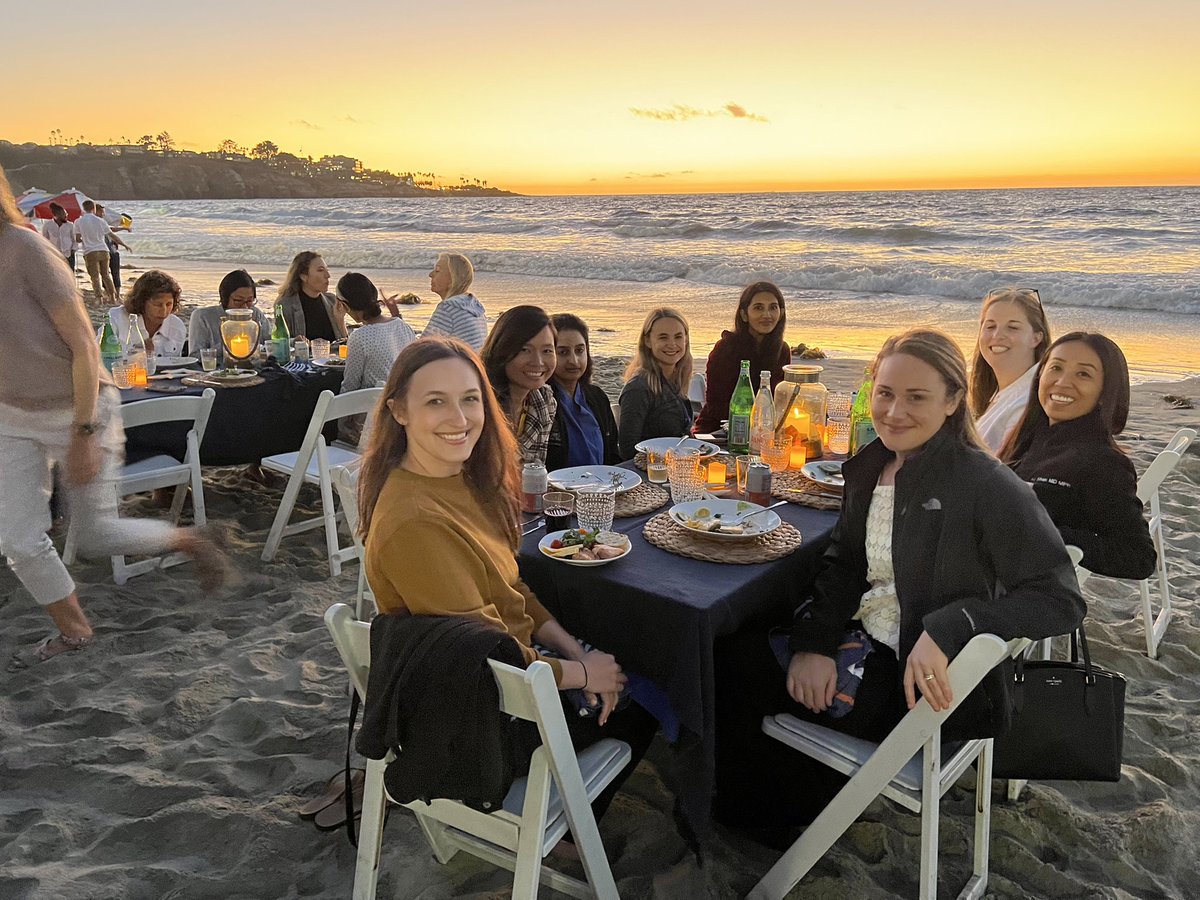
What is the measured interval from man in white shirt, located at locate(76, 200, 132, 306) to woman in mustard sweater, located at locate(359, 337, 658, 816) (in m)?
15.3

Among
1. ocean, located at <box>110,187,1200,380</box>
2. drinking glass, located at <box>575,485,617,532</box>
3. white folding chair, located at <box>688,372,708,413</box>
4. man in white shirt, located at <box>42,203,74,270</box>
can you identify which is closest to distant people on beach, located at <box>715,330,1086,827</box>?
drinking glass, located at <box>575,485,617,532</box>

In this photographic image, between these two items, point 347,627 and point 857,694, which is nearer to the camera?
point 347,627

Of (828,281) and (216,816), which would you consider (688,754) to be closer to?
(216,816)

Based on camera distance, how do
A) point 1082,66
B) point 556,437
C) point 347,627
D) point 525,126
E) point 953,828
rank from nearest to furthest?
point 347,627 < point 953,828 < point 556,437 < point 1082,66 < point 525,126

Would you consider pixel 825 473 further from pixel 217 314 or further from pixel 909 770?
pixel 217 314

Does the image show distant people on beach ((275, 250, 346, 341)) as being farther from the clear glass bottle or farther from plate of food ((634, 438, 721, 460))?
the clear glass bottle

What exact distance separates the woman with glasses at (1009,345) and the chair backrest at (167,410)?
3402 mm

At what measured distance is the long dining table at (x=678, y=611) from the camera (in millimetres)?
1814

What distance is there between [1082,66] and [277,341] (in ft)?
66.9

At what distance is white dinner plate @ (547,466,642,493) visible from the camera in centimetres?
260

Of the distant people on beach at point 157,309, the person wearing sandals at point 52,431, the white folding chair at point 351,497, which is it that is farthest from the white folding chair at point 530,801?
the distant people on beach at point 157,309

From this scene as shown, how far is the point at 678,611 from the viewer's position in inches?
71.1

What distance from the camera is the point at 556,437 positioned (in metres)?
3.22

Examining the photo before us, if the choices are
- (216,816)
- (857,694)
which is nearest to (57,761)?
(216,816)
